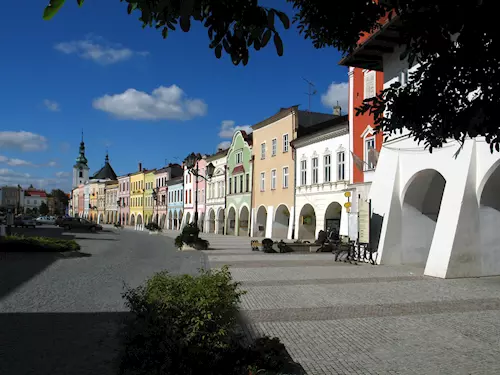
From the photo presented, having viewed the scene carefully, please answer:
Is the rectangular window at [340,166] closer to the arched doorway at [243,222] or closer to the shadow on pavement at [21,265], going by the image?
the shadow on pavement at [21,265]

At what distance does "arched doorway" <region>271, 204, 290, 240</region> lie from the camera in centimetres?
3462

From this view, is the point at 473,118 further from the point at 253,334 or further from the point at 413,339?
the point at 253,334

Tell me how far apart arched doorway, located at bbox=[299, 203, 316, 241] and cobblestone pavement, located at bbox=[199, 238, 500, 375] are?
701 inches

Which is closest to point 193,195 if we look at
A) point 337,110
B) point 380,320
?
point 337,110

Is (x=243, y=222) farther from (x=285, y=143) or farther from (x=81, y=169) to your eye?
(x=81, y=169)

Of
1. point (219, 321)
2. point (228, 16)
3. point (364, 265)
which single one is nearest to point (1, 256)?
point (364, 265)

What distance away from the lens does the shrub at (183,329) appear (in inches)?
155

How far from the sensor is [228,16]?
272 centimetres

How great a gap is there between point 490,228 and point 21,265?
1399cm

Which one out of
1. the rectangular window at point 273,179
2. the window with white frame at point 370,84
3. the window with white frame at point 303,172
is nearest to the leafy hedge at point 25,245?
the window with white frame at point 370,84

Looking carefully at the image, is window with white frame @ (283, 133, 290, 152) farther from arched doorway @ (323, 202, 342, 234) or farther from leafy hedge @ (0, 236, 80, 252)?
leafy hedge @ (0, 236, 80, 252)

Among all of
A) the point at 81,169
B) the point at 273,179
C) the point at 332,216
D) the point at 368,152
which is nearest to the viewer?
the point at 368,152

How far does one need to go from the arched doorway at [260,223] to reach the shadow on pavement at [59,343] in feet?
100.0

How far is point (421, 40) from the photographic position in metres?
3.32
